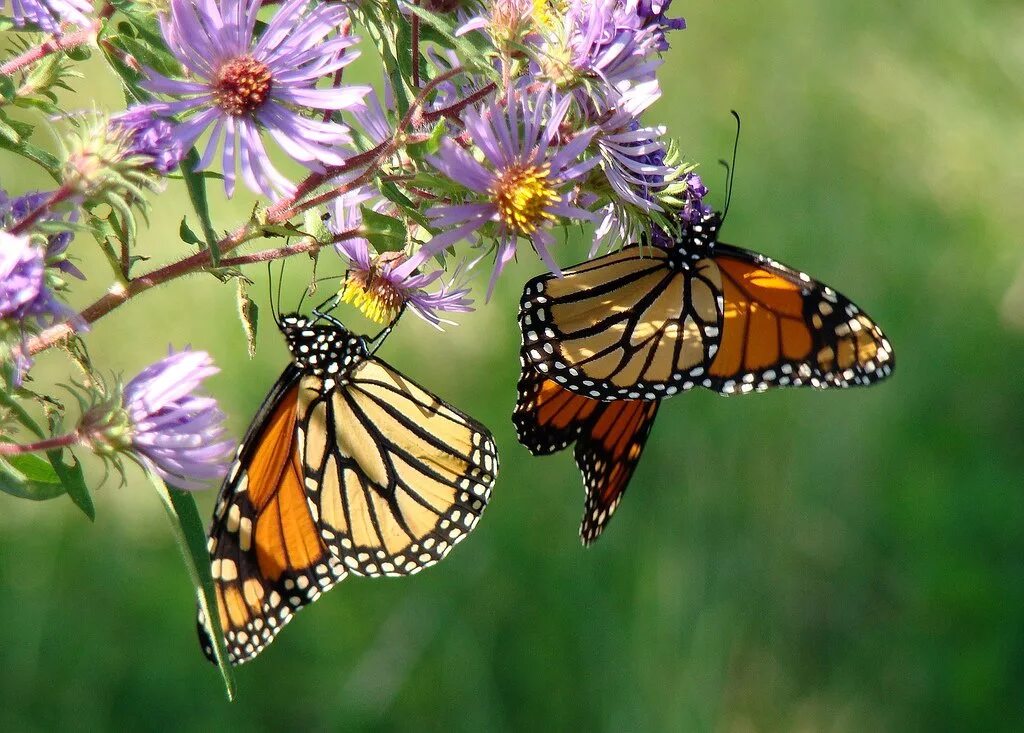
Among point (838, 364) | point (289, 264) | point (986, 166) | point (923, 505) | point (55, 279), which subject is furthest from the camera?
point (986, 166)

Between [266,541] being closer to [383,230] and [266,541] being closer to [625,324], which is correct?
[625,324]

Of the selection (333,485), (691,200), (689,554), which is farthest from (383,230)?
(689,554)

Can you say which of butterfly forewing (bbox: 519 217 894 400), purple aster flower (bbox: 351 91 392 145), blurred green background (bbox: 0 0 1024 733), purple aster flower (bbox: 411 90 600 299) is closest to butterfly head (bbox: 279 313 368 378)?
butterfly forewing (bbox: 519 217 894 400)

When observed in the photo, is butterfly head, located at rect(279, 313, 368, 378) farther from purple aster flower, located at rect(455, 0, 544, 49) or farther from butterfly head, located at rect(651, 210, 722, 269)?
purple aster flower, located at rect(455, 0, 544, 49)

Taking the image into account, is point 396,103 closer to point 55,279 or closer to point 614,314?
point 55,279

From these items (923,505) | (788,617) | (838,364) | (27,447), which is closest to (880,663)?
(788,617)

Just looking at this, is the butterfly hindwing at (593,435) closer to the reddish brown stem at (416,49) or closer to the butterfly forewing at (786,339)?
the butterfly forewing at (786,339)
